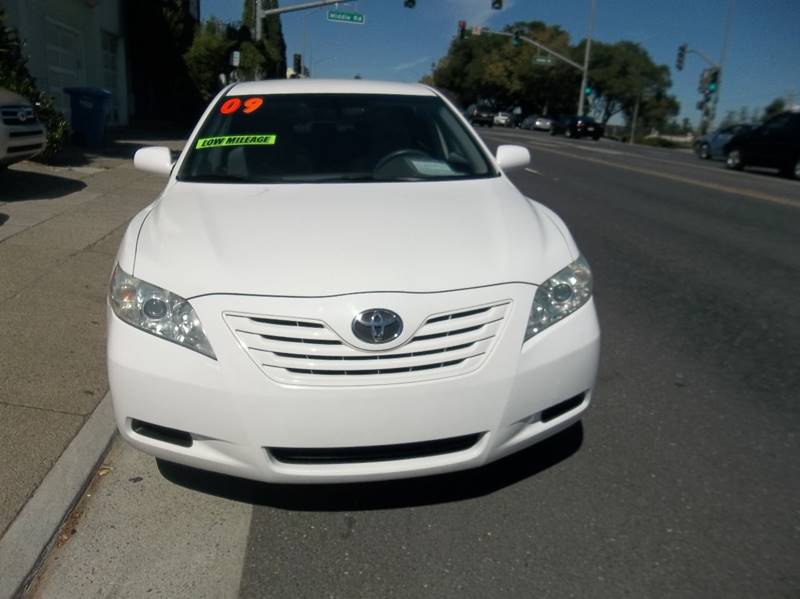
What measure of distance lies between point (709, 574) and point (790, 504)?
0.68 m

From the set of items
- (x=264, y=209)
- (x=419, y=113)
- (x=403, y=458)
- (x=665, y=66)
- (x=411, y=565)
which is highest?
(x=665, y=66)

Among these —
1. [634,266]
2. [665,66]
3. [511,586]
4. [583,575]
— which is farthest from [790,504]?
[665,66]

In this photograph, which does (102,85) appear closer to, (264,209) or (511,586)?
(264,209)

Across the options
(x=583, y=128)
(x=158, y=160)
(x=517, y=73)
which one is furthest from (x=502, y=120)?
(x=158, y=160)

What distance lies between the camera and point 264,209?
128 inches

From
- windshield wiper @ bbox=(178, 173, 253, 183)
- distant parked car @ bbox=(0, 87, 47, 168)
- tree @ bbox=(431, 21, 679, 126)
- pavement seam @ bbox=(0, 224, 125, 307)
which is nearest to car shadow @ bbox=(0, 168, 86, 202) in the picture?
distant parked car @ bbox=(0, 87, 47, 168)

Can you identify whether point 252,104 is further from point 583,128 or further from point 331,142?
point 583,128

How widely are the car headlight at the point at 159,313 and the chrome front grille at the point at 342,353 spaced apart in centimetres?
13

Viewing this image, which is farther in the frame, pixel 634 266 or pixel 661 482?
pixel 634 266

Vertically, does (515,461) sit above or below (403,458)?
below

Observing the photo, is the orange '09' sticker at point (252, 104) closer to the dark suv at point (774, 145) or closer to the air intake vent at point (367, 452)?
the air intake vent at point (367, 452)

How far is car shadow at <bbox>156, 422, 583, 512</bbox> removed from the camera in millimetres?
2953

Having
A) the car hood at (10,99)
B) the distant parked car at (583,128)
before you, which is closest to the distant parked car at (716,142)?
the distant parked car at (583,128)

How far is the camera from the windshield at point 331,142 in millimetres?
3977
